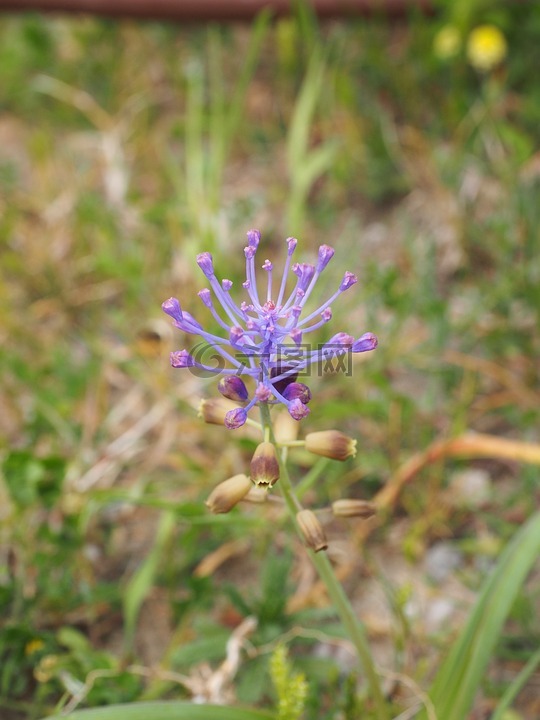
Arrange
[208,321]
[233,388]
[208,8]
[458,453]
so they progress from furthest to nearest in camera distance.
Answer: [208,8]
[208,321]
[458,453]
[233,388]


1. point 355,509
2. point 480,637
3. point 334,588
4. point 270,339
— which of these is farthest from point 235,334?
point 480,637

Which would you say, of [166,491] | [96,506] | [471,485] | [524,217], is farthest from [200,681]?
[524,217]

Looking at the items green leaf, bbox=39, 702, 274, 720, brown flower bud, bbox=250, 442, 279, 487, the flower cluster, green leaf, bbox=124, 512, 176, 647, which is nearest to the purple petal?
the flower cluster

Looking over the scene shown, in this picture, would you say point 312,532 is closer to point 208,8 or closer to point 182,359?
point 182,359

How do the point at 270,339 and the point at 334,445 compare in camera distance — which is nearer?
the point at 270,339

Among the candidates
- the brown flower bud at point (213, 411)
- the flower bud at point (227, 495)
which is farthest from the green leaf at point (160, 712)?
the brown flower bud at point (213, 411)

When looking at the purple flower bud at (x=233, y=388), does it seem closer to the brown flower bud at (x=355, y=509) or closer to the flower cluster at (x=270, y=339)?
the flower cluster at (x=270, y=339)

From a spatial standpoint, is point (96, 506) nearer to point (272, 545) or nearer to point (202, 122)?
point (272, 545)
